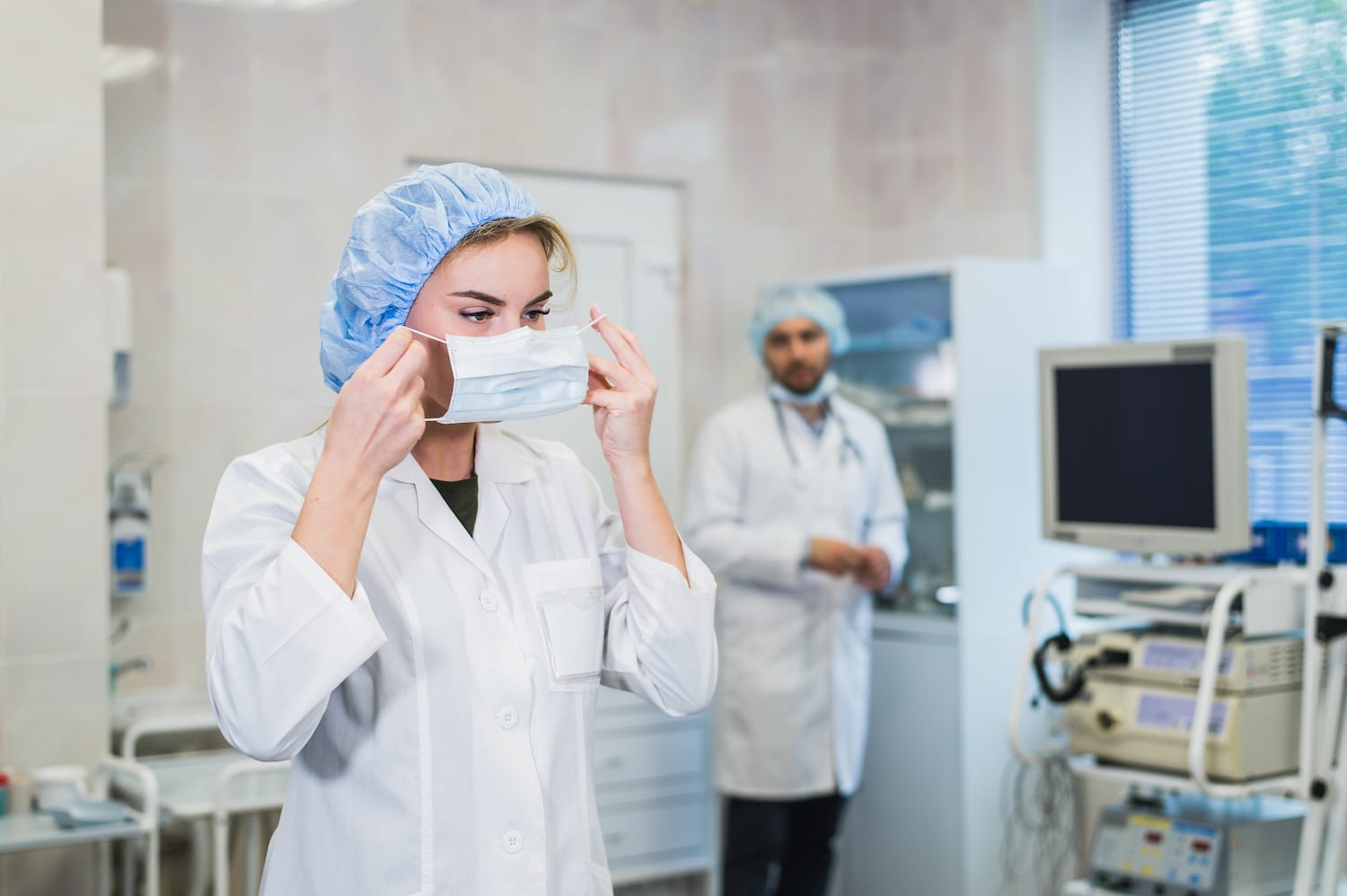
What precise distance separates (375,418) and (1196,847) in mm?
2366

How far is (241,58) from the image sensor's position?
350cm

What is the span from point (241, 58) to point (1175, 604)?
8.78 feet

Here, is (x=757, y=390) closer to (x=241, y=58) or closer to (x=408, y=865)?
(x=241, y=58)

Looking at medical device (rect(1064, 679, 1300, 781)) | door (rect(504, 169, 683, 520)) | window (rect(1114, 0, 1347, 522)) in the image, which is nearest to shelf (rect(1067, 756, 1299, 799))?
medical device (rect(1064, 679, 1300, 781))

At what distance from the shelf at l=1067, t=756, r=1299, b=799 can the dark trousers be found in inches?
31.7

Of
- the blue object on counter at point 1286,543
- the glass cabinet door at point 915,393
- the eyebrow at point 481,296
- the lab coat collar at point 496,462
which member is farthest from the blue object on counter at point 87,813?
the blue object on counter at point 1286,543

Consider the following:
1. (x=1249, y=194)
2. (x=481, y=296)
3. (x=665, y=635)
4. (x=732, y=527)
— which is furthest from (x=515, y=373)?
(x=1249, y=194)

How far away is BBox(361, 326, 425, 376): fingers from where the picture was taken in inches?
54.7

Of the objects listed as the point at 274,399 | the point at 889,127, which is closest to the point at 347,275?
the point at 274,399

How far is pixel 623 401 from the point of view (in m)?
1.61

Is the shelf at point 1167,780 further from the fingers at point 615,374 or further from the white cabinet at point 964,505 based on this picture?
the fingers at point 615,374

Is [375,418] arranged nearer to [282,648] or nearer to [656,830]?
[282,648]

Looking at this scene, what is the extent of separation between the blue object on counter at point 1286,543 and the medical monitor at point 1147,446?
0.33 metres

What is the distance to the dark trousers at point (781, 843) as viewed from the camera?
3660mm
